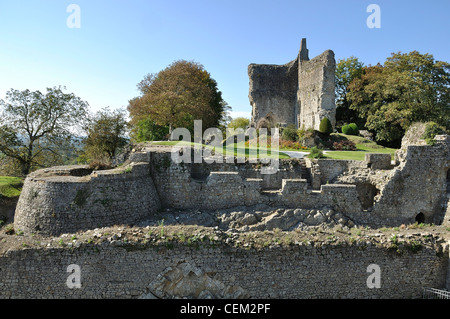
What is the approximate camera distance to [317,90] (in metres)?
23.7

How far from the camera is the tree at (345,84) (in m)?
29.5

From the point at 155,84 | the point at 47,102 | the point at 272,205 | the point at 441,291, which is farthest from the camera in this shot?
the point at 155,84

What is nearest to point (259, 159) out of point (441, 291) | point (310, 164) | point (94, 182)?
point (310, 164)

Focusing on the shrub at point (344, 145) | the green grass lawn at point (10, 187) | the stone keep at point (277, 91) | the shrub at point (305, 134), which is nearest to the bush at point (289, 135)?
the shrub at point (305, 134)

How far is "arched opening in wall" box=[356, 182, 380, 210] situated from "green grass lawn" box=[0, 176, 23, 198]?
1637 centimetres

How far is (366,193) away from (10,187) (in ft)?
56.9

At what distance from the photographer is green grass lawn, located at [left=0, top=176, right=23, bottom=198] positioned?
13.6 metres

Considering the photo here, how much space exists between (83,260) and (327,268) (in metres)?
6.95

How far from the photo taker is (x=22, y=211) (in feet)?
35.4

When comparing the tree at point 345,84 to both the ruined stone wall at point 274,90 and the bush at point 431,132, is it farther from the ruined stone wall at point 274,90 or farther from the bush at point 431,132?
the bush at point 431,132

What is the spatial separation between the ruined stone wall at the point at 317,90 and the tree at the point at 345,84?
16.3ft

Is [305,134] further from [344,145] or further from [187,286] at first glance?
[187,286]

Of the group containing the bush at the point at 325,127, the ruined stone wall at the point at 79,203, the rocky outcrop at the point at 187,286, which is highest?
the bush at the point at 325,127

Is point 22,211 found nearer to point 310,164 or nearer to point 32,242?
point 32,242
